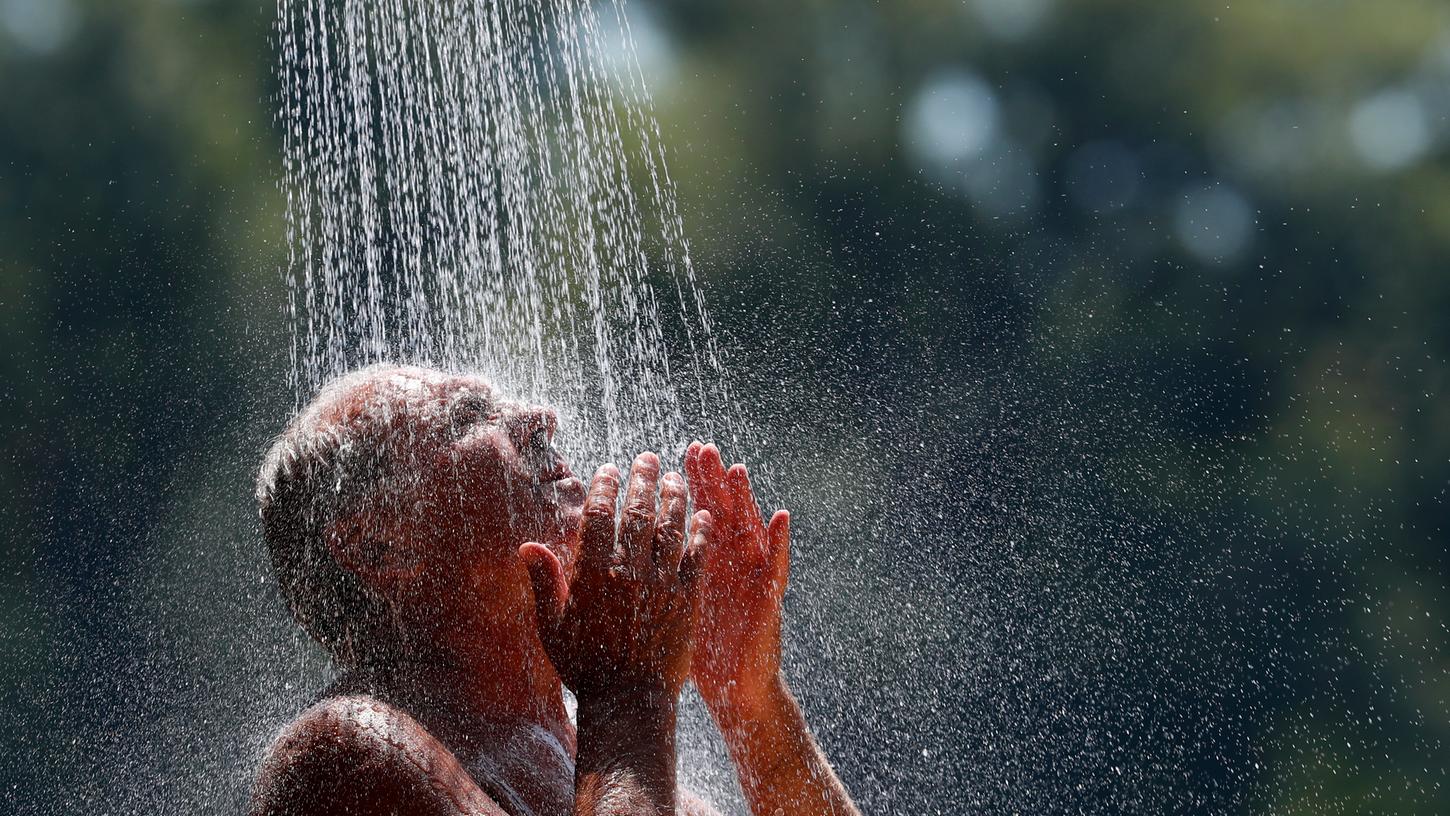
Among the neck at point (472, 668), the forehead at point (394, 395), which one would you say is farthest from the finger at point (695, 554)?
the forehead at point (394, 395)

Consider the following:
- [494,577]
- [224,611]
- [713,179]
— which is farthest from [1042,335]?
[494,577]

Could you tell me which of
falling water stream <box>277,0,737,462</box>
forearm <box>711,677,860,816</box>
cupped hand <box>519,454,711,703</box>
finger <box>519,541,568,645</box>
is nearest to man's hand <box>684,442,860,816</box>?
forearm <box>711,677,860,816</box>

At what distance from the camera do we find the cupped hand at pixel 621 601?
2.63 metres

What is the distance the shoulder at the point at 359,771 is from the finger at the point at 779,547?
937 millimetres

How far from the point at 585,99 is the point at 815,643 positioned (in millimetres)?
5196

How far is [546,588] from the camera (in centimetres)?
268

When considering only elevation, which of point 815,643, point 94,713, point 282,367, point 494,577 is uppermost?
point 494,577

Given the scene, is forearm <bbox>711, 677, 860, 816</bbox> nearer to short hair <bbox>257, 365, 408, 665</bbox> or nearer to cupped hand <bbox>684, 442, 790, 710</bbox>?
cupped hand <bbox>684, 442, 790, 710</bbox>

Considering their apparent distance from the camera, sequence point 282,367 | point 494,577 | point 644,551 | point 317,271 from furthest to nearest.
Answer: point 317,271 → point 282,367 → point 494,577 → point 644,551

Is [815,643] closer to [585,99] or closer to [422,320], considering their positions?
[422,320]

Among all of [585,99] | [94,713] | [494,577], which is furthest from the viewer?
[585,99]

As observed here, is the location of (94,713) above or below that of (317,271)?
below

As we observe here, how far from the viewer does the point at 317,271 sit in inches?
412

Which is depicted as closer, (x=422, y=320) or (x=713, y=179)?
(x=422, y=320)
